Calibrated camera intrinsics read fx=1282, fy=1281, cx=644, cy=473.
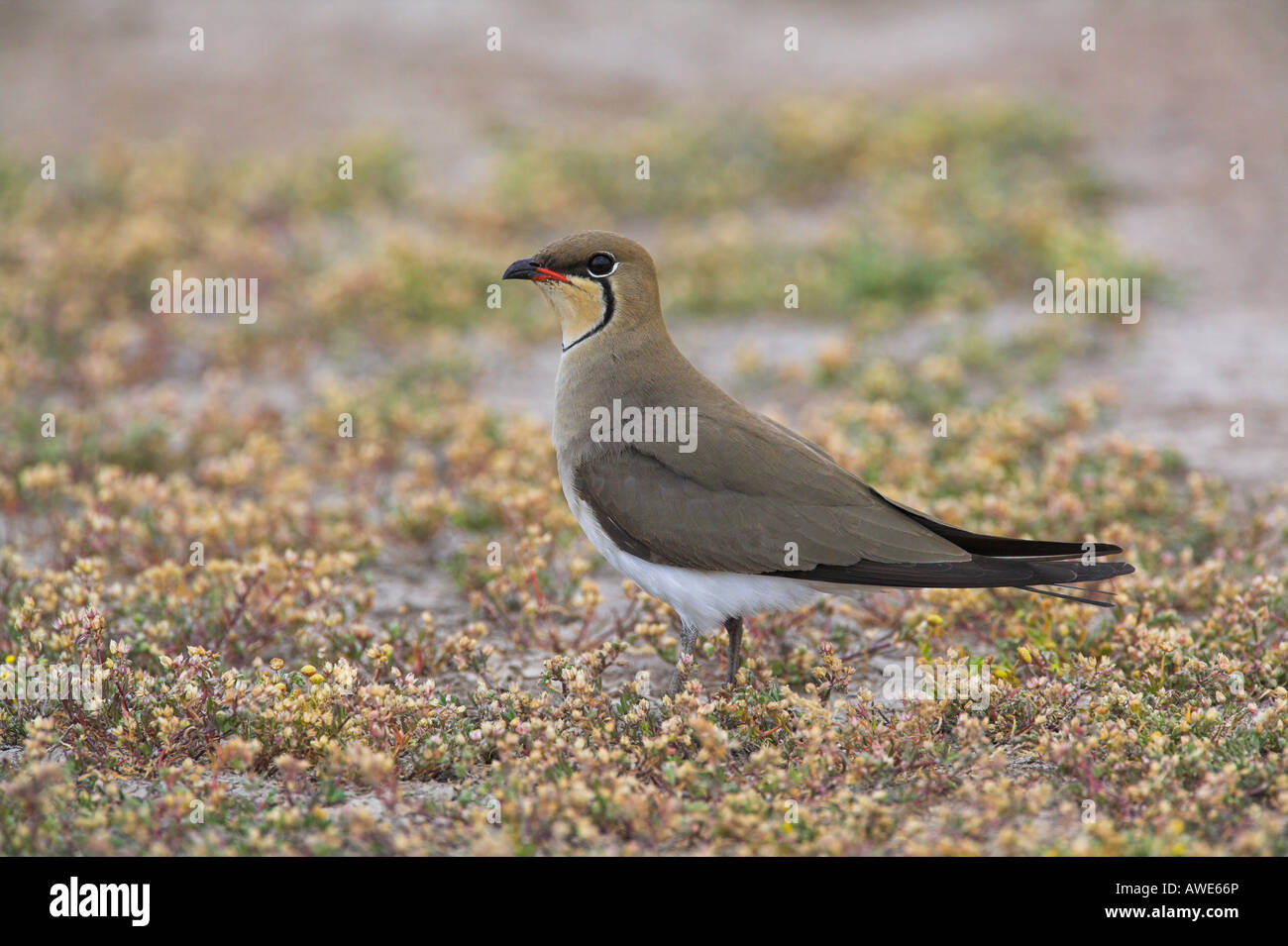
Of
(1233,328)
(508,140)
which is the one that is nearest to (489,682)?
(1233,328)

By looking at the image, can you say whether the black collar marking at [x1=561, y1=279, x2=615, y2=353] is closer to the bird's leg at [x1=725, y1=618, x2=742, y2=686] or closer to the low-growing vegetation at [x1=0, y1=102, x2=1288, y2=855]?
the low-growing vegetation at [x1=0, y1=102, x2=1288, y2=855]

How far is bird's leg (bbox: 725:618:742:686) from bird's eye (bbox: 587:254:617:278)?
1.71 m

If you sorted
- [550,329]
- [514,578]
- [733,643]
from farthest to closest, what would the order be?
[550,329] < [514,578] < [733,643]

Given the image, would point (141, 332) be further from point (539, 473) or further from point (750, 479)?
point (750, 479)

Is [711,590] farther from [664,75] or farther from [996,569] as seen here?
[664,75]

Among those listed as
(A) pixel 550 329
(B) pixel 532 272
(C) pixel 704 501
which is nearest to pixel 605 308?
(B) pixel 532 272

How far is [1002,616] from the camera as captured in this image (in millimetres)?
6156

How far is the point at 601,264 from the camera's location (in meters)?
5.93

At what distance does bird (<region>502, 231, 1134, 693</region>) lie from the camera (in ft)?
17.2

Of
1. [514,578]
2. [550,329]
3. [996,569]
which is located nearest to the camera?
[996,569]

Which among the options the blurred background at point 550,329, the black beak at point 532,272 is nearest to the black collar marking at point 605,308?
the black beak at point 532,272

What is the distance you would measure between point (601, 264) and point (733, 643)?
1834 millimetres

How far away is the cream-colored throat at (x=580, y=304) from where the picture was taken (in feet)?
19.6

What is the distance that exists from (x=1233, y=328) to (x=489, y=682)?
6.97 m
